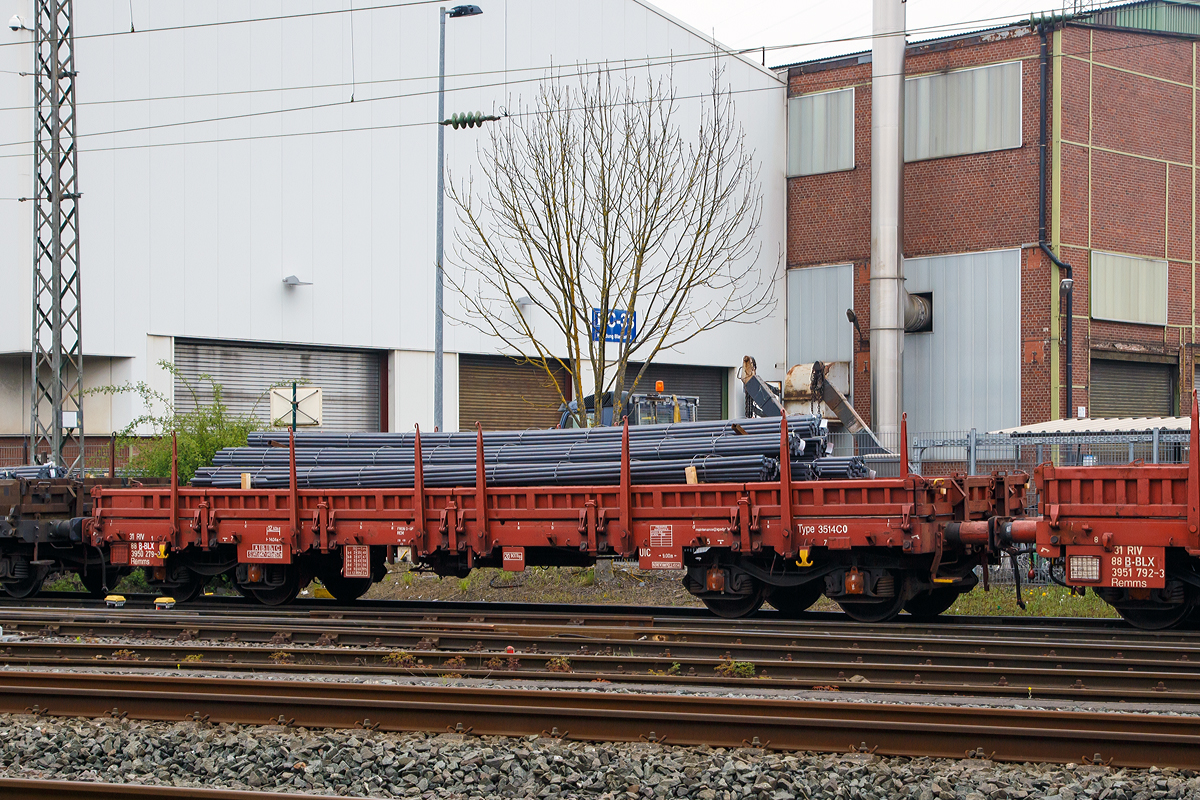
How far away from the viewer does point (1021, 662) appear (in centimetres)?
1039

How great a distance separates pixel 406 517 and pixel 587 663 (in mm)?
4990

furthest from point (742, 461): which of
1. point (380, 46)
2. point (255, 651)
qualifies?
point (380, 46)

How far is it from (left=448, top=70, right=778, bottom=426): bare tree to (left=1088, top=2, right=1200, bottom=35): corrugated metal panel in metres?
11.4

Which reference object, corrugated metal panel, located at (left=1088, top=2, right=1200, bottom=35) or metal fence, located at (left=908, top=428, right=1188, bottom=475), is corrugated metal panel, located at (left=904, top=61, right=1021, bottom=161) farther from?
metal fence, located at (left=908, top=428, right=1188, bottom=475)

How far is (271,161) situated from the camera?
1145 inches

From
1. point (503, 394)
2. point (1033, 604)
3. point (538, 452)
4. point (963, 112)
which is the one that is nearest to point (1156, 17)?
point (963, 112)

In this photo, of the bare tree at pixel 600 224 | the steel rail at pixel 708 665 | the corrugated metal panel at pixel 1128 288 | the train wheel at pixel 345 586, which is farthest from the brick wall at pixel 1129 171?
the steel rail at pixel 708 665

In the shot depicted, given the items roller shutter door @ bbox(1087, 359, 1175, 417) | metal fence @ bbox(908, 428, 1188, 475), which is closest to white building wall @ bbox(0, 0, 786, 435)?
metal fence @ bbox(908, 428, 1188, 475)

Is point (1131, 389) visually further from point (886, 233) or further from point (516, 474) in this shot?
point (516, 474)

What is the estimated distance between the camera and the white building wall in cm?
2652

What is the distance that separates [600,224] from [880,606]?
1489cm

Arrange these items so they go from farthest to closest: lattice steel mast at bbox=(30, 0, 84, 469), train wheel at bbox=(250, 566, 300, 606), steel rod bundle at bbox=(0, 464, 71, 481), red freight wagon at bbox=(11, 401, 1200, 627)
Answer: lattice steel mast at bbox=(30, 0, 84, 469) < steel rod bundle at bbox=(0, 464, 71, 481) < train wheel at bbox=(250, 566, 300, 606) < red freight wagon at bbox=(11, 401, 1200, 627)

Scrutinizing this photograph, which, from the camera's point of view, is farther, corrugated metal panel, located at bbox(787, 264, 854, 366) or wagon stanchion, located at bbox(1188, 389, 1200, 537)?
corrugated metal panel, located at bbox(787, 264, 854, 366)

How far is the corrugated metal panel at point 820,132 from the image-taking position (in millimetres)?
37406
